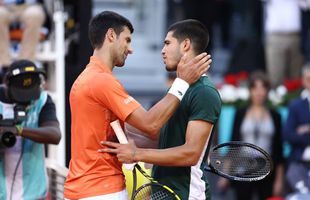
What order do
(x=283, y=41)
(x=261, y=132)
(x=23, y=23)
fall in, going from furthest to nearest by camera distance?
(x=283, y=41)
(x=261, y=132)
(x=23, y=23)

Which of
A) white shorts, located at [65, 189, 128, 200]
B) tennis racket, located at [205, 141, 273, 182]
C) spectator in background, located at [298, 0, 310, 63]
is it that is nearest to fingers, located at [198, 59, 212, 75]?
tennis racket, located at [205, 141, 273, 182]

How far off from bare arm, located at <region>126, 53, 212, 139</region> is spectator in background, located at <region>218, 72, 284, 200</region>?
548 cm

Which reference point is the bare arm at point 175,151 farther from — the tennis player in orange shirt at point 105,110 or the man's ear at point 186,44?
the man's ear at point 186,44

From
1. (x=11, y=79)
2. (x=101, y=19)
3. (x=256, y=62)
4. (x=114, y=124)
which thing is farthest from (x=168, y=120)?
(x=256, y=62)

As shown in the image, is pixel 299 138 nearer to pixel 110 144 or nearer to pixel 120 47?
pixel 120 47

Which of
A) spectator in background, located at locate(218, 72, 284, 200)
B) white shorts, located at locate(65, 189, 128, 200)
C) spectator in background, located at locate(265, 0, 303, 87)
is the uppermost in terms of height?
white shorts, located at locate(65, 189, 128, 200)

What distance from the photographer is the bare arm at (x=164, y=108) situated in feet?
18.7

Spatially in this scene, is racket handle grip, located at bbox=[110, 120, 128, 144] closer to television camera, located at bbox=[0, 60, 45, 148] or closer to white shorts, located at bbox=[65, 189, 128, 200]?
white shorts, located at bbox=[65, 189, 128, 200]

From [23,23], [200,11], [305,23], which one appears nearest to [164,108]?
[23,23]

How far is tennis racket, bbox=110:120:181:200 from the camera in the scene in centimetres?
576

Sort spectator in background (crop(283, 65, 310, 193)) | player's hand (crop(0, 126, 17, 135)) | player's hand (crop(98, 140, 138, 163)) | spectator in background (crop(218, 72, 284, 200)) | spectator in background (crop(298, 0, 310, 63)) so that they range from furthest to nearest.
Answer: spectator in background (crop(298, 0, 310, 63))
spectator in background (crop(218, 72, 284, 200))
spectator in background (crop(283, 65, 310, 193))
player's hand (crop(0, 126, 17, 135))
player's hand (crop(98, 140, 138, 163))

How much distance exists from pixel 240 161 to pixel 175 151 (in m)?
0.65

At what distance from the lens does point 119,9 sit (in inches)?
588

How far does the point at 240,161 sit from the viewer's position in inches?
244
